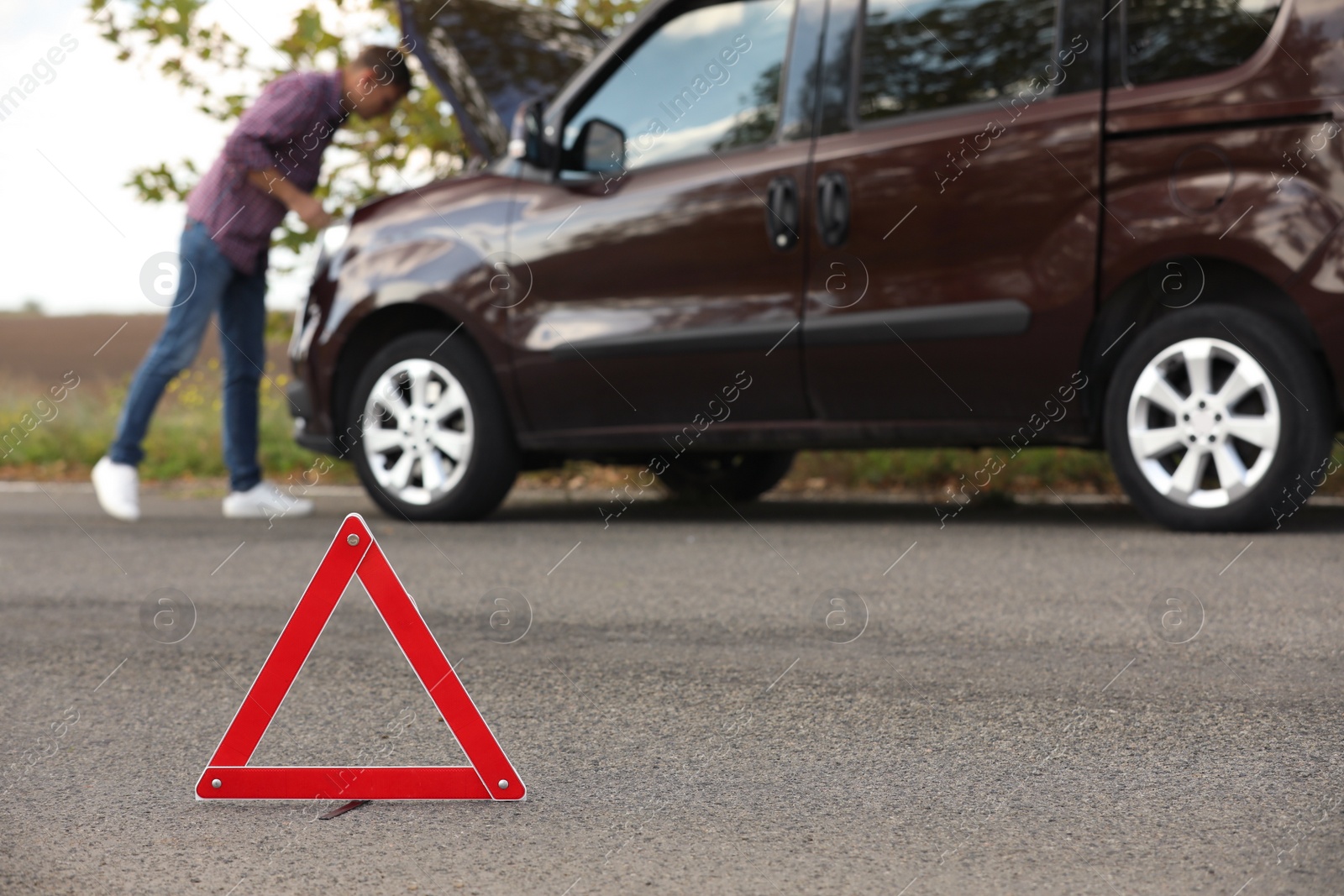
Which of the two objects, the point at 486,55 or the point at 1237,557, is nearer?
the point at 1237,557

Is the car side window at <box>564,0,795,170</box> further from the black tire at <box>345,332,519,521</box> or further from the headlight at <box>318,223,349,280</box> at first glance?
the headlight at <box>318,223,349,280</box>

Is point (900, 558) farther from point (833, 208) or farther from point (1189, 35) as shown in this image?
point (1189, 35)

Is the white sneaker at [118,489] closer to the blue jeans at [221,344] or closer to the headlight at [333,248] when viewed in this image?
the blue jeans at [221,344]

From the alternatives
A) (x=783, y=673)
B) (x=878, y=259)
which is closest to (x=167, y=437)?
(x=878, y=259)

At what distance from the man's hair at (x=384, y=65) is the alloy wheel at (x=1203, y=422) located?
3.39 m

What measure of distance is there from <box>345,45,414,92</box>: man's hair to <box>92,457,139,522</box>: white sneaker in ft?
6.63

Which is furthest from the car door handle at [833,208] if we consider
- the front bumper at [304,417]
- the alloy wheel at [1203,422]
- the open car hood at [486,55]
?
the front bumper at [304,417]

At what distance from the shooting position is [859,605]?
4188mm

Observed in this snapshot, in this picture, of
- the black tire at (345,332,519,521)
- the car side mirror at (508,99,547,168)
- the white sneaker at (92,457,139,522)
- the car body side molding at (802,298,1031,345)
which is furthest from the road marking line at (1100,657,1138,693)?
the white sneaker at (92,457,139,522)

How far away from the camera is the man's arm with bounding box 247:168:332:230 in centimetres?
640

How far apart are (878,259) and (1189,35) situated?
128 cm

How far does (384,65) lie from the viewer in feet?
21.2

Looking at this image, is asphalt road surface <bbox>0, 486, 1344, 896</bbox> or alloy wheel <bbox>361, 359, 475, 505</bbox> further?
alloy wheel <bbox>361, 359, 475, 505</bbox>

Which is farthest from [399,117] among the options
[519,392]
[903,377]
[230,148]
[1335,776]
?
[1335,776]
